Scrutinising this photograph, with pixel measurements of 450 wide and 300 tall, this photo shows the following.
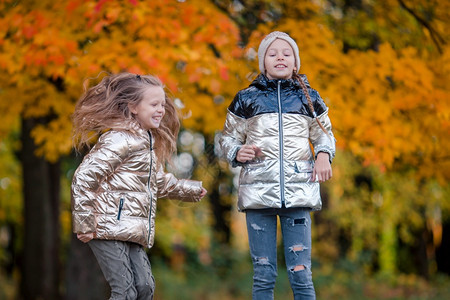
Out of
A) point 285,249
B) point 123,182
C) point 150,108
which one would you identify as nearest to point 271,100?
point 150,108

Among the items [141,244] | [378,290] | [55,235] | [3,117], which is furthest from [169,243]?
[141,244]

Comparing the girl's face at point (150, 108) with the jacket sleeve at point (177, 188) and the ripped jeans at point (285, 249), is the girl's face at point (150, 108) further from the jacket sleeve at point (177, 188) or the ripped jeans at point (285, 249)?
the ripped jeans at point (285, 249)

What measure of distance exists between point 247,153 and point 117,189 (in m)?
0.78

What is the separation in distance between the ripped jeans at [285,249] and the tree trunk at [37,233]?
6.73 metres

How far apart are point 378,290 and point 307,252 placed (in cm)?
828

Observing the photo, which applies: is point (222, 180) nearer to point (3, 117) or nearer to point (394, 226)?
point (394, 226)

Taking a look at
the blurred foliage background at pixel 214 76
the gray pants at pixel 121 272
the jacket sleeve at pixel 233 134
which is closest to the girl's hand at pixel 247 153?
the jacket sleeve at pixel 233 134

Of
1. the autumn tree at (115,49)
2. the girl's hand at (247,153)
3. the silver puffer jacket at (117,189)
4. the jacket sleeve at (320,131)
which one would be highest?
the autumn tree at (115,49)

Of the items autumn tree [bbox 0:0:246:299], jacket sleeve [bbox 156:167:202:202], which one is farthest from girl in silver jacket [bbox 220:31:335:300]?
autumn tree [bbox 0:0:246:299]

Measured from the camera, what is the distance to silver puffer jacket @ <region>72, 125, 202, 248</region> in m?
3.32

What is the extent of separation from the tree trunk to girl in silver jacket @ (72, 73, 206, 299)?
6143 millimetres

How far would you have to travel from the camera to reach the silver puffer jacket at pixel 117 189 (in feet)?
10.9

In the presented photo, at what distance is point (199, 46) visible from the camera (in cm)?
552

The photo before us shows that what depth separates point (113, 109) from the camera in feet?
12.1
